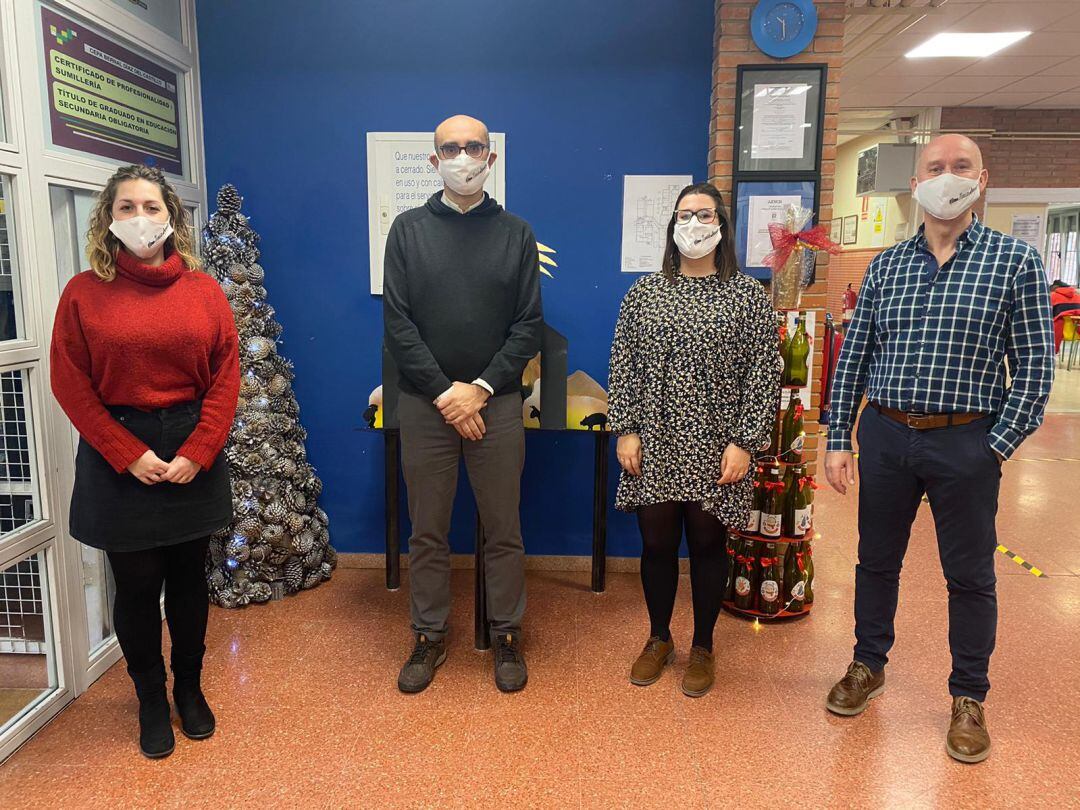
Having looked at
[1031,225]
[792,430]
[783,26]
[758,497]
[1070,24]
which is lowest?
[758,497]

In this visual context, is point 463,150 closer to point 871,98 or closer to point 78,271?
point 78,271

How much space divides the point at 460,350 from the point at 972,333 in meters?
1.41

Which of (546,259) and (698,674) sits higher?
(546,259)

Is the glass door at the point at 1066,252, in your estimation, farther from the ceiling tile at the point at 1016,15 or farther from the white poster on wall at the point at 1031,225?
the ceiling tile at the point at 1016,15

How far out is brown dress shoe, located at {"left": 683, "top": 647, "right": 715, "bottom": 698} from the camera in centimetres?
234

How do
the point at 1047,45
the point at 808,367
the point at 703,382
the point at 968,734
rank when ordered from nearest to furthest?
the point at 968,734 < the point at 703,382 < the point at 808,367 < the point at 1047,45

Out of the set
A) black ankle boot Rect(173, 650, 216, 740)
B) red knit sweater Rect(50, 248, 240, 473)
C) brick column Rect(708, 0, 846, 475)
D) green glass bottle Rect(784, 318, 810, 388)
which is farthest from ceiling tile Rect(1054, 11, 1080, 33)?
black ankle boot Rect(173, 650, 216, 740)

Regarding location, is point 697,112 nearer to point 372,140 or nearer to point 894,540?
point 372,140

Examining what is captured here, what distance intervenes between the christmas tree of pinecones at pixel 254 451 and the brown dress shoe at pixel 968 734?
2.38 metres

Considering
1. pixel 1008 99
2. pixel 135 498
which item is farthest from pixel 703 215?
pixel 1008 99

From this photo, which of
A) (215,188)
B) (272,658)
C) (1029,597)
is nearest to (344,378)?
(215,188)

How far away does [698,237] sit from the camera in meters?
2.18

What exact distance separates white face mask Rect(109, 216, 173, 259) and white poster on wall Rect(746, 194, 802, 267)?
85.0 inches

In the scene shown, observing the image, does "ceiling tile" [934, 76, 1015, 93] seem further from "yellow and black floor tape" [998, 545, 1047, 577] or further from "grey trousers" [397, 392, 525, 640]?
"grey trousers" [397, 392, 525, 640]
